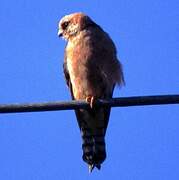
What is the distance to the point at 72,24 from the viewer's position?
921 cm

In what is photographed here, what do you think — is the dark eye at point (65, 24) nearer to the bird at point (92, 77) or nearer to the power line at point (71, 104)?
the bird at point (92, 77)

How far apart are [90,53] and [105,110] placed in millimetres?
867

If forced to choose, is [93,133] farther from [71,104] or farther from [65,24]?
[71,104]

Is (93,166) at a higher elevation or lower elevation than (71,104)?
higher

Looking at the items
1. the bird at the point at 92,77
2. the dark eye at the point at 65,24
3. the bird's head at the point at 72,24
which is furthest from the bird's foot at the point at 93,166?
the dark eye at the point at 65,24

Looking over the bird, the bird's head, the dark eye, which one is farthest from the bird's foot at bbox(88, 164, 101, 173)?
the dark eye

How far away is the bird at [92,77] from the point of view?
805cm

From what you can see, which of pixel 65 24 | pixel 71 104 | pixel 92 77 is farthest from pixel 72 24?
pixel 71 104

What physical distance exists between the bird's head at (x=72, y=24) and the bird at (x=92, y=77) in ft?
0.27

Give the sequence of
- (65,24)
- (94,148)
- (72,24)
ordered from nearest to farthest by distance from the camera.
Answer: (94,148), (72,24), (65,24)

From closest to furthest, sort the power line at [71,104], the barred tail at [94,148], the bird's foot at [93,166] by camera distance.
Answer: the power line at [71,104] → the bird's foot at [93,166] → the barred tail at [94,148]

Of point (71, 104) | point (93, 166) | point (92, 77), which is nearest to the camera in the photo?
point (71, 104)

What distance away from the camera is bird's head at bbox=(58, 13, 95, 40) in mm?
9023

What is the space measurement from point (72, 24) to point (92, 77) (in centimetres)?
139
